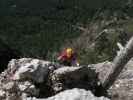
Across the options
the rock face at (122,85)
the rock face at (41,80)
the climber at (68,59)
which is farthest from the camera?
the climber at (68,59)

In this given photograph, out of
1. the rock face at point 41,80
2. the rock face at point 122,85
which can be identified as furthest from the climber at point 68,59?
the rock face at point 41,80

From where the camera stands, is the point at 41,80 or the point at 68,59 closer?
the point at 41,80

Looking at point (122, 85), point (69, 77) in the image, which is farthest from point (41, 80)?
point (122, 85)

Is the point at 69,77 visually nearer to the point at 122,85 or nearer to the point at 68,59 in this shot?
the point at 122,85

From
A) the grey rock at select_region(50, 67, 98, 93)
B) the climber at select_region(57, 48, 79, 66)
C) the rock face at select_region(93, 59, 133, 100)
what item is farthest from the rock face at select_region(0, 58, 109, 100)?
the climber at select_region(57, 48, 79, 66)

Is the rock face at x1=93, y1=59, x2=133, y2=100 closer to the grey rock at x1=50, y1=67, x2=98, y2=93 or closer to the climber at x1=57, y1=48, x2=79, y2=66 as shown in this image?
the grey rock at x1=50, y1=67, x2=98, y2=93

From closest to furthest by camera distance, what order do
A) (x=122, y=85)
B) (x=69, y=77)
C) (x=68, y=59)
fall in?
1. (x=69, y=77)
2. (x=122, y=85)
3. (x=68, y=59)

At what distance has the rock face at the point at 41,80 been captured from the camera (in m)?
9.08

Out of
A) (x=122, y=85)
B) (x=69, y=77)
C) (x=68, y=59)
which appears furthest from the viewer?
(x=68, y=59)

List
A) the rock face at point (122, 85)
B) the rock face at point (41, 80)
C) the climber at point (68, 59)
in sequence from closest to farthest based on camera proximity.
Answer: the rock face at point (41, 80) → the rock face at point (122, 85) → the climber at point (68, 59)

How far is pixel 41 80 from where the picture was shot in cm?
926

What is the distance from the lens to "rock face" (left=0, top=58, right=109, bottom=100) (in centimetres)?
908

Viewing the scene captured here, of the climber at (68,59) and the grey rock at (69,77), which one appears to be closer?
the grey rock at (69,77)

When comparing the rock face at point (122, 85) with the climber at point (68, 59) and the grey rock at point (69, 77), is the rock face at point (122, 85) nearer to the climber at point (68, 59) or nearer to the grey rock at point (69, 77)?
the grey rock at point (69, 77)
